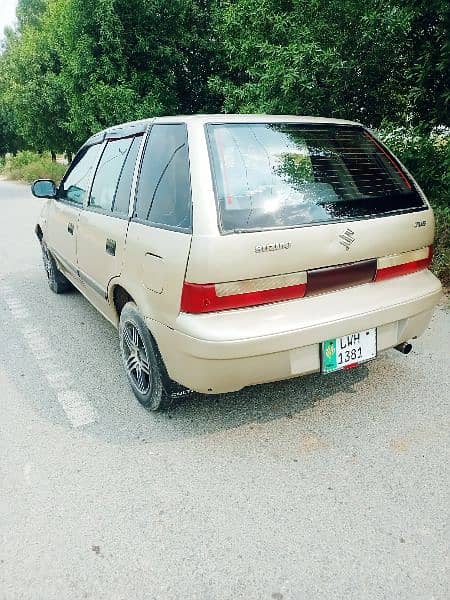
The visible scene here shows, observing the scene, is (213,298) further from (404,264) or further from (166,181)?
(404,264)

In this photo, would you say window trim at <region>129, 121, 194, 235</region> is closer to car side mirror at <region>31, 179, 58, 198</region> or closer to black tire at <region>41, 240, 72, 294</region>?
car side mirror at <region>31, 179, 58, 198</region>

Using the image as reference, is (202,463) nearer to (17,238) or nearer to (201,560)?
(201,560)

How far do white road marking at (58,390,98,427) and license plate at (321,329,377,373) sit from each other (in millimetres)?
1463

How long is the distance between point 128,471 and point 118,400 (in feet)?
2.38

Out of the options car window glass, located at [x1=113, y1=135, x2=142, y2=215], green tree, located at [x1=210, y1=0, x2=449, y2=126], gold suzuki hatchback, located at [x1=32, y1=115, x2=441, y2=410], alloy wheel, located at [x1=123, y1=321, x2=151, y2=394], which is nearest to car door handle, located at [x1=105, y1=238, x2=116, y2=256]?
gold suzuki hatchback, located at [x1=32, y1=115, x2=441, y2=410]

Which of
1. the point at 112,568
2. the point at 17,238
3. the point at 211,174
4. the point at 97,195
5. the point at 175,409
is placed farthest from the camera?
the point at 17,238

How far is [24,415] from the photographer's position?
292cm

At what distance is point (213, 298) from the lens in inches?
86.1

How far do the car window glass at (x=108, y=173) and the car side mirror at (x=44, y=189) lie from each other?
3.49 feet

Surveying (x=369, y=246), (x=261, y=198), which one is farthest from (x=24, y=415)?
(x=369, y=246)

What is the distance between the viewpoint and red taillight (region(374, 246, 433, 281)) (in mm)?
2584

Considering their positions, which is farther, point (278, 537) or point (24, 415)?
point (24, 415)

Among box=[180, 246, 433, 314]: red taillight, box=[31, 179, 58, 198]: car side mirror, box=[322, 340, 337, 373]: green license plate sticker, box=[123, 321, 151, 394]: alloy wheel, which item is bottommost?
box=[123, 321, 151, 394]: alloy wheel

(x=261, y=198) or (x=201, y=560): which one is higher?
(x=261, y=198)
